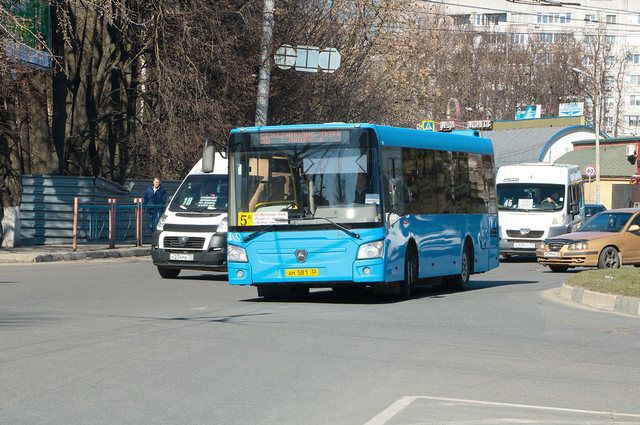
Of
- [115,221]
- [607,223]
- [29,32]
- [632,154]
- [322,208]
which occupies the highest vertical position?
[632,154]

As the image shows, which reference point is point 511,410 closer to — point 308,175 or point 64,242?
point 308,175

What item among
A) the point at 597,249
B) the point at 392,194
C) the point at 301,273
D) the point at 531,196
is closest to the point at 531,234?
the point at 531,196

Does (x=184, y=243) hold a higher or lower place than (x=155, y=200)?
lower

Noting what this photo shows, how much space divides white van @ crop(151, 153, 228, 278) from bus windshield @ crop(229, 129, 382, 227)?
4.55 meters

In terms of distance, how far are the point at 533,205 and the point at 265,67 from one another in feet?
28.6

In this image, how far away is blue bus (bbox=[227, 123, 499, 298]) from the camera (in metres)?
17.3

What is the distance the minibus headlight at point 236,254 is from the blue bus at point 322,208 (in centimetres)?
1

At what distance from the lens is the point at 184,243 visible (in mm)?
22859

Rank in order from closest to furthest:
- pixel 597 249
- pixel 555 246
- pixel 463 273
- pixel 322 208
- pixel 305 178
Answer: pixel 322 208, pixel 305 178, pixel 463 273, pixel 597 249, pixel 555 246

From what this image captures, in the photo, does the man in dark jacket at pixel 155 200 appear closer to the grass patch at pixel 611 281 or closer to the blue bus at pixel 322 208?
Answer: the grass patch at pixel 611 281

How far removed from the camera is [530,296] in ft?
65.3

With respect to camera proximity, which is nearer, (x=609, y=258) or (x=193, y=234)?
(x=193, y=234)

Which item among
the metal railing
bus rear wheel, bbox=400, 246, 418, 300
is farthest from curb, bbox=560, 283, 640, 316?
the metal railing

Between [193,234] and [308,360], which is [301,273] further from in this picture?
[308,360]
